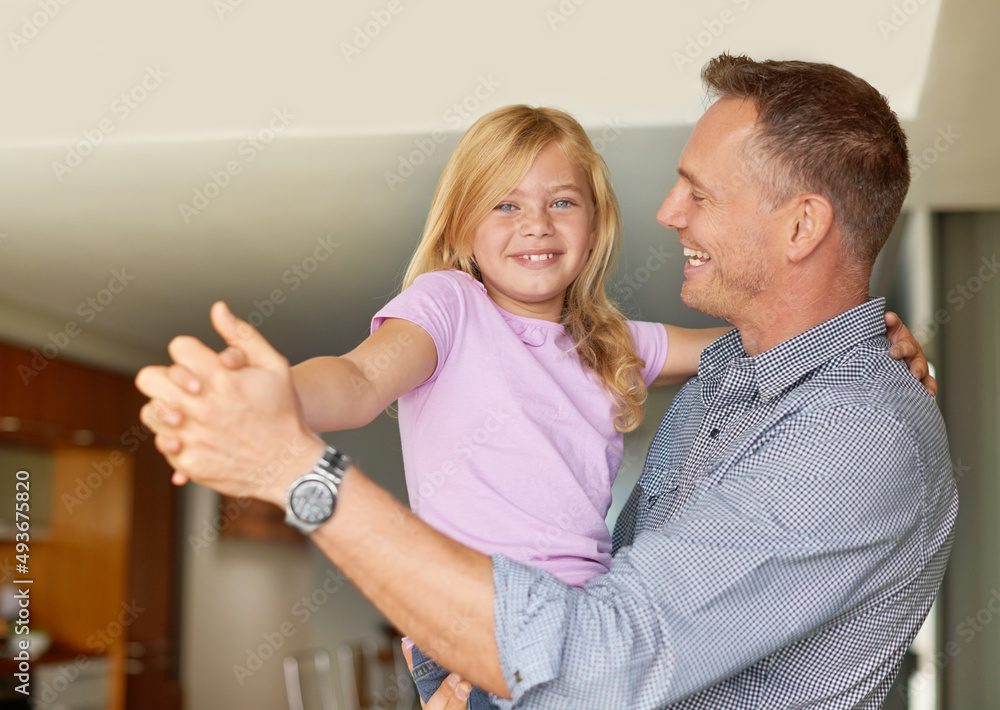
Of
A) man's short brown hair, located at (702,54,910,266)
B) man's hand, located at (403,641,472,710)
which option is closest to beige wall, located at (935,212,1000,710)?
man's short brown hair, located at (702,54,910,266)

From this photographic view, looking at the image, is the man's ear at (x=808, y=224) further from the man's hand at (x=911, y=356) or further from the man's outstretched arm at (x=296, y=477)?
the man's outstretched arm at (x=296, y=477)

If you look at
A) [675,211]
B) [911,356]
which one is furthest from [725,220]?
[911,356]

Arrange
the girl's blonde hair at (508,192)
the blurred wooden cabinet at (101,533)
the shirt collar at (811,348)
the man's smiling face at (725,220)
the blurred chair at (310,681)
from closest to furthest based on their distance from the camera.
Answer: the shirt collar at (811,348) < the man's smiling face at (725,220) < the girl's blonde hair at (508,192) < the blurred wooden cabinet at (101,533) < the blurred chair at (310,681)

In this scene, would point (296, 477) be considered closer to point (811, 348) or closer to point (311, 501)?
point (311, 501)

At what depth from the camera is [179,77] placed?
102 inches

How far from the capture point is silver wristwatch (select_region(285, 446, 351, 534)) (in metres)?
0.73

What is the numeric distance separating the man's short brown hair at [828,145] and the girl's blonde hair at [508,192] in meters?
0.41

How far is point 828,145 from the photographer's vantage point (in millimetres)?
1209

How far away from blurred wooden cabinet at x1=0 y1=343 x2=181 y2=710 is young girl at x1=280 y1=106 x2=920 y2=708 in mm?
4167

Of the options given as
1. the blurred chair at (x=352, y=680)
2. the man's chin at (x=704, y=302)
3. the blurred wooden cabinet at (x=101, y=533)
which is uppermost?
the man's chin at (x=704, y=302)

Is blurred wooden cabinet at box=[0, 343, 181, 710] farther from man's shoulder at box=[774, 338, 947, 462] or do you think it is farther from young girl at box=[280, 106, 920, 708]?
man's shoulder at box=[774, 338, 947, 462]

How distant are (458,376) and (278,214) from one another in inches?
94.6

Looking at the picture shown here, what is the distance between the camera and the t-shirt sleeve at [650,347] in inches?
64.0

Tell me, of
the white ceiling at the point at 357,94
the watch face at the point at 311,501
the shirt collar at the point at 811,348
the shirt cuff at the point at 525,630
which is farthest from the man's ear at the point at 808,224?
the white ceiling at the point at 357,94
